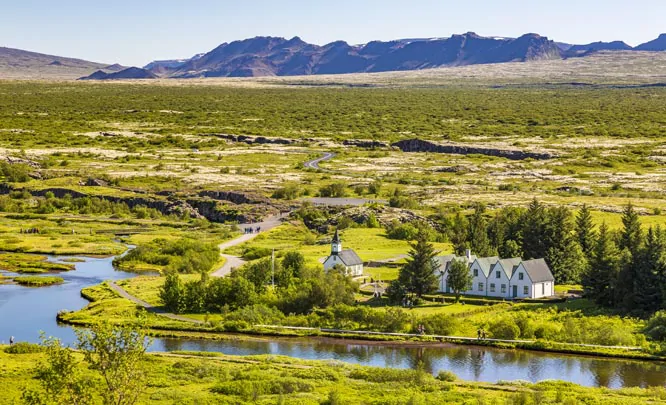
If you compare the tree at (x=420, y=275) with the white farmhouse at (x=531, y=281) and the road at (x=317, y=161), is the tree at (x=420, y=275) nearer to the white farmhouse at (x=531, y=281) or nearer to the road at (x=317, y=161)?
the white farmhouse at (x=531, y=281)

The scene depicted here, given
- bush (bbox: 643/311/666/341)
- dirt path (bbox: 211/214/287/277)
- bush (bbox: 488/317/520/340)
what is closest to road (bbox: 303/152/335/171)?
dirt path (bbox: 211/214/287/277)

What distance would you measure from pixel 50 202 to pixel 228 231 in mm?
27737

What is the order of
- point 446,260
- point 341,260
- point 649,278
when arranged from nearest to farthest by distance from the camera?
point 649,278, point 446,260, point 341,260

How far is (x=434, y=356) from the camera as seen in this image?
57.2m

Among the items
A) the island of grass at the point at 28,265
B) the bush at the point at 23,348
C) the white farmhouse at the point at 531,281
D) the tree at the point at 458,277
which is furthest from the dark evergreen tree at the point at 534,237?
the bush at the point at 23,348

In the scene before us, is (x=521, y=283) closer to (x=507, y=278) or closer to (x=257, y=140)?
(x=507, y=278)

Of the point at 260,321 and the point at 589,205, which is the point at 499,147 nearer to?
the point at 589,205

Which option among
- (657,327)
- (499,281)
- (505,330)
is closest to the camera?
(657,327)

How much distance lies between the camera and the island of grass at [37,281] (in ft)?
257

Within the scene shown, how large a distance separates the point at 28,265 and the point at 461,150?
322 ft

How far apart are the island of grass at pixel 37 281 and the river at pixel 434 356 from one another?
9671 mm

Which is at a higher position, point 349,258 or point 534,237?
point 534,237

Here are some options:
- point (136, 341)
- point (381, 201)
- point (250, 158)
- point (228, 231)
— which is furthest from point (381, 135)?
point (136, 341)

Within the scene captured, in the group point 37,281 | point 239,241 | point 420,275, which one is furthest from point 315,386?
point 239,241
